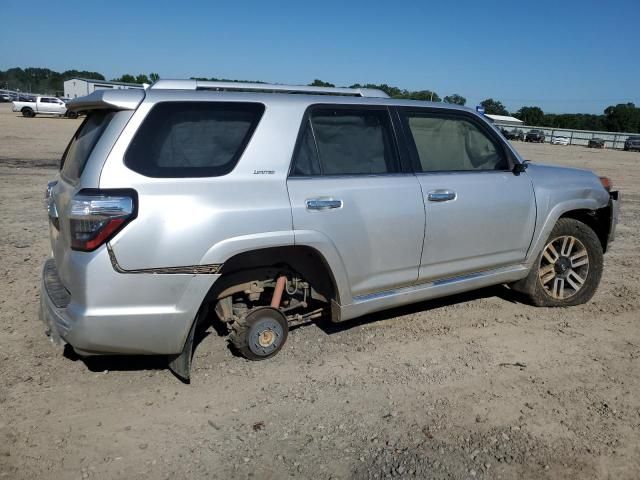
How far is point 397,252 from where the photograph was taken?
3971 mm

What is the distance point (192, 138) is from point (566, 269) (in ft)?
12.2

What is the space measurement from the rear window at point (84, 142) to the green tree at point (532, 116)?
11890 cm

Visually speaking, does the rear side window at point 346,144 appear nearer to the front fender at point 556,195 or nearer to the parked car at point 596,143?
the front fender at point 556,195

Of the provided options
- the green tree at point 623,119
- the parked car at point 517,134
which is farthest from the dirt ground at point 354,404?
the green tree at point 623,119

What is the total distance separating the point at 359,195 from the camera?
12.3ft

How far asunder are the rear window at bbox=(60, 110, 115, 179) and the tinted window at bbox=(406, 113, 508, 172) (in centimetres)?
219

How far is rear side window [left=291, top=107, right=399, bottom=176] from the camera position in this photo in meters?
3.69

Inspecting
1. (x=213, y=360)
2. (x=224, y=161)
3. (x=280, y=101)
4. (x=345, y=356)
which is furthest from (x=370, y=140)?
(x=213, y=360)

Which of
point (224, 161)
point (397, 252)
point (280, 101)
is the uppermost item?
point (280, 101)

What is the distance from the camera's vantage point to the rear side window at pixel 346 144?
3689 mm

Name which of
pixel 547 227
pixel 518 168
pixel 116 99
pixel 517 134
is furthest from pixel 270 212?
pixel 517 134

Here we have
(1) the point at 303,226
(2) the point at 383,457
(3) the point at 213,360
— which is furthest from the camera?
(3) the point at 213,360

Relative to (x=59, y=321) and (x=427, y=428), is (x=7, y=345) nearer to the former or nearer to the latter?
(x=59, y=321)

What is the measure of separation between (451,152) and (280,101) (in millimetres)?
1576
